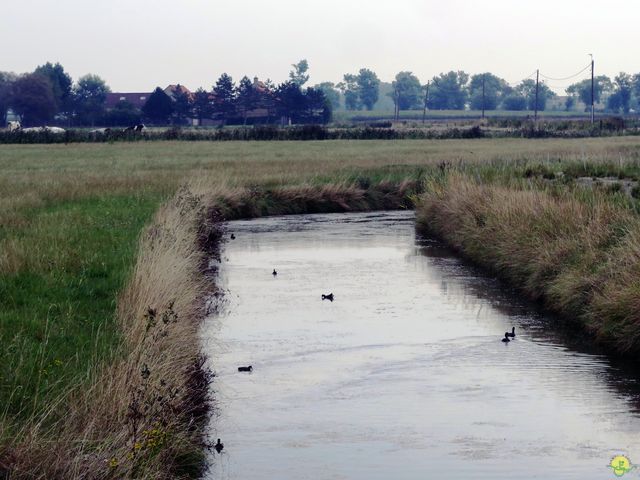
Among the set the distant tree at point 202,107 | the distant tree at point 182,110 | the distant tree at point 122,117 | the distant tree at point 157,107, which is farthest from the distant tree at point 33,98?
the distant tree at point 202,107

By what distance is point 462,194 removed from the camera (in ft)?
98.7

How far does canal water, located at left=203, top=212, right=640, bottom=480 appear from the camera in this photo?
10.8 meters

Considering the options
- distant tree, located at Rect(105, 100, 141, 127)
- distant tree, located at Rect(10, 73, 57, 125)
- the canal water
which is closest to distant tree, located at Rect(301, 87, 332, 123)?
distant tree, located at Rect(105, 100, 141, 127)

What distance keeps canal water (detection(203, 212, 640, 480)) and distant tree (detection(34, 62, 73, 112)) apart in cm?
14605

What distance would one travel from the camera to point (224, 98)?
16088cm

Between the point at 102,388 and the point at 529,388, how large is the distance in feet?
21.8

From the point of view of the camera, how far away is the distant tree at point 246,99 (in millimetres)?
160875

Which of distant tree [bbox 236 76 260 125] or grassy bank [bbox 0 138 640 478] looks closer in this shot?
grassy bank [bbox 0 138 640 478]

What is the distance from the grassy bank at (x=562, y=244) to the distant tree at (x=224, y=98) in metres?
131

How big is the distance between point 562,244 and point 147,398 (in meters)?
12.5

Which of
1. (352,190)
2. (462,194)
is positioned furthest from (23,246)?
(352,190)

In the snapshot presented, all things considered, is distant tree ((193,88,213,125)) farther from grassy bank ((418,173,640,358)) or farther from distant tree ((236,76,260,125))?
grassy bank ((418,173,640,358))

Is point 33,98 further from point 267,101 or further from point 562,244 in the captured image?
point 562,244

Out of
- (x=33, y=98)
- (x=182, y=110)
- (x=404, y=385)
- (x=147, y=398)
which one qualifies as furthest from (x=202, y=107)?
(x=147, y=398)
